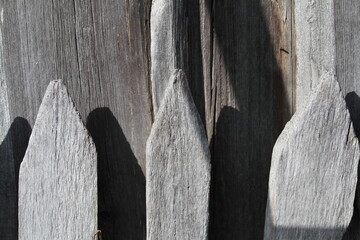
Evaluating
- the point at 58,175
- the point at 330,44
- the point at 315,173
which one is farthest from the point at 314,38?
the point at 58,175

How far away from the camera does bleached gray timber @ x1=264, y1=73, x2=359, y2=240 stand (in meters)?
1.51

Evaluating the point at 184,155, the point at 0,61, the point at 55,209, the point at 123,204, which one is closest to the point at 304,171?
the point at 184,155

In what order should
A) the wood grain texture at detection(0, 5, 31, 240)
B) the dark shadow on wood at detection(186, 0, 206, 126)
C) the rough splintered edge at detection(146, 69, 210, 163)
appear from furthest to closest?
the wood grain texture at detection(0, 5, 31, 240)
the dark shadow on wood at detection(186, 0, 206, 126)
the rough splintered edge at detection(146, 69, 210, 163)

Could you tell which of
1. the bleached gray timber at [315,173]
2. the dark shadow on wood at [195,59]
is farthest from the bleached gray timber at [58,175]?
the bleached gray timber at [315,173]

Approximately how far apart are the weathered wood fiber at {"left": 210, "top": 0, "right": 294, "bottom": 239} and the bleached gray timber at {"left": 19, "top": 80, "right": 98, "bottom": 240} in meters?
0.44

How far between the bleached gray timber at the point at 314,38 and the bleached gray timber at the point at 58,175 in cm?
73

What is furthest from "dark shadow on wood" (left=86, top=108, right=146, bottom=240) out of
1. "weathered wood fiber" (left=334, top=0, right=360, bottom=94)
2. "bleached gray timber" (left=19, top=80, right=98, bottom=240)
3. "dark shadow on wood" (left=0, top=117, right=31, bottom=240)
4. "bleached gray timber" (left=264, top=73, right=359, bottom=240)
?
"weathered wood fiber" (left=334, top=0, right=360, bottom=94)

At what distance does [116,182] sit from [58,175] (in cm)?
22

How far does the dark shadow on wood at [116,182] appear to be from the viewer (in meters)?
1.73

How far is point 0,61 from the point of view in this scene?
68.3 inches

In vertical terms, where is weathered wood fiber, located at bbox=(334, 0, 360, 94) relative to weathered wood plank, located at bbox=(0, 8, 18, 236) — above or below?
above

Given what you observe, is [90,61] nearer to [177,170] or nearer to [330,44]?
[177,170]

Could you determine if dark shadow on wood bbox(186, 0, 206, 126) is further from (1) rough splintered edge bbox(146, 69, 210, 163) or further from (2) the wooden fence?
(1) rough splintered edge bbox(146, 69, 210, 163)

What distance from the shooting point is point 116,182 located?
1751mm
